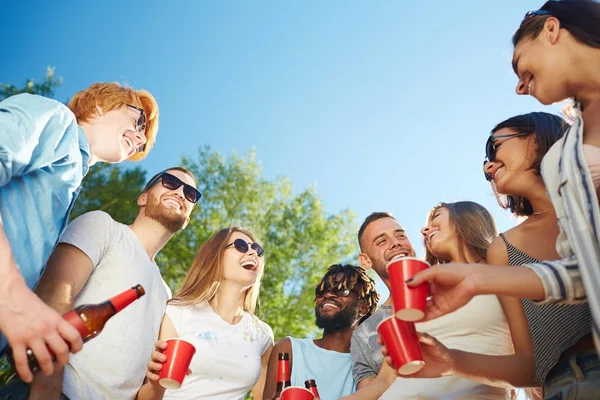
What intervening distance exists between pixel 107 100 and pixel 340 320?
10.2 ft

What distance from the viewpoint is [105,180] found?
59.8 ft

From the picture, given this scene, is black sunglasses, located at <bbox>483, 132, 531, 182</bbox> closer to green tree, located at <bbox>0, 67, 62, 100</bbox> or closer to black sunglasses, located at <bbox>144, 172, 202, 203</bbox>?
black sunglasses, located at <bbox>144, 172, 202, 203</bbox>

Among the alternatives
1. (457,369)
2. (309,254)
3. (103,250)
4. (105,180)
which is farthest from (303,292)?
(457,369)

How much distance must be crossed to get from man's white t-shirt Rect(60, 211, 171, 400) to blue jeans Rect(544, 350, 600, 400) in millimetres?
2711

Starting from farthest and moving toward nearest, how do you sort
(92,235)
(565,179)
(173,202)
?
(173,202) < (92,235) < (565,179)

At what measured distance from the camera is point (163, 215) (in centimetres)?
534

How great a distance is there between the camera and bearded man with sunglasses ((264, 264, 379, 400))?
16.5 ft

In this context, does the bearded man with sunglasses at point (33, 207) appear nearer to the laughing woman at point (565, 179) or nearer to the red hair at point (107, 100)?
the red hair at point (107, 100)

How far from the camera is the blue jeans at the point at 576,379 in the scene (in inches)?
98.8

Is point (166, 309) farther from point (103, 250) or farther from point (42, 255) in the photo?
point (42, 255)

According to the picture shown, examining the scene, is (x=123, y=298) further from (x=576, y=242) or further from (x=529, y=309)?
(x=529, y=309)

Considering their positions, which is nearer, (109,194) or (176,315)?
(176,315)

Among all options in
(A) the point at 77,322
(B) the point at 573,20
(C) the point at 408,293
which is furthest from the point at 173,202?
(B) the point at 573,20

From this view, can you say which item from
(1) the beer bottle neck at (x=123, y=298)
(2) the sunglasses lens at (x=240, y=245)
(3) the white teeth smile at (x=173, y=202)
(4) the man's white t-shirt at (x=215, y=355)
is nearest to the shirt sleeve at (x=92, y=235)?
(4) the man's white t-shirt at (x=215, y=355)
